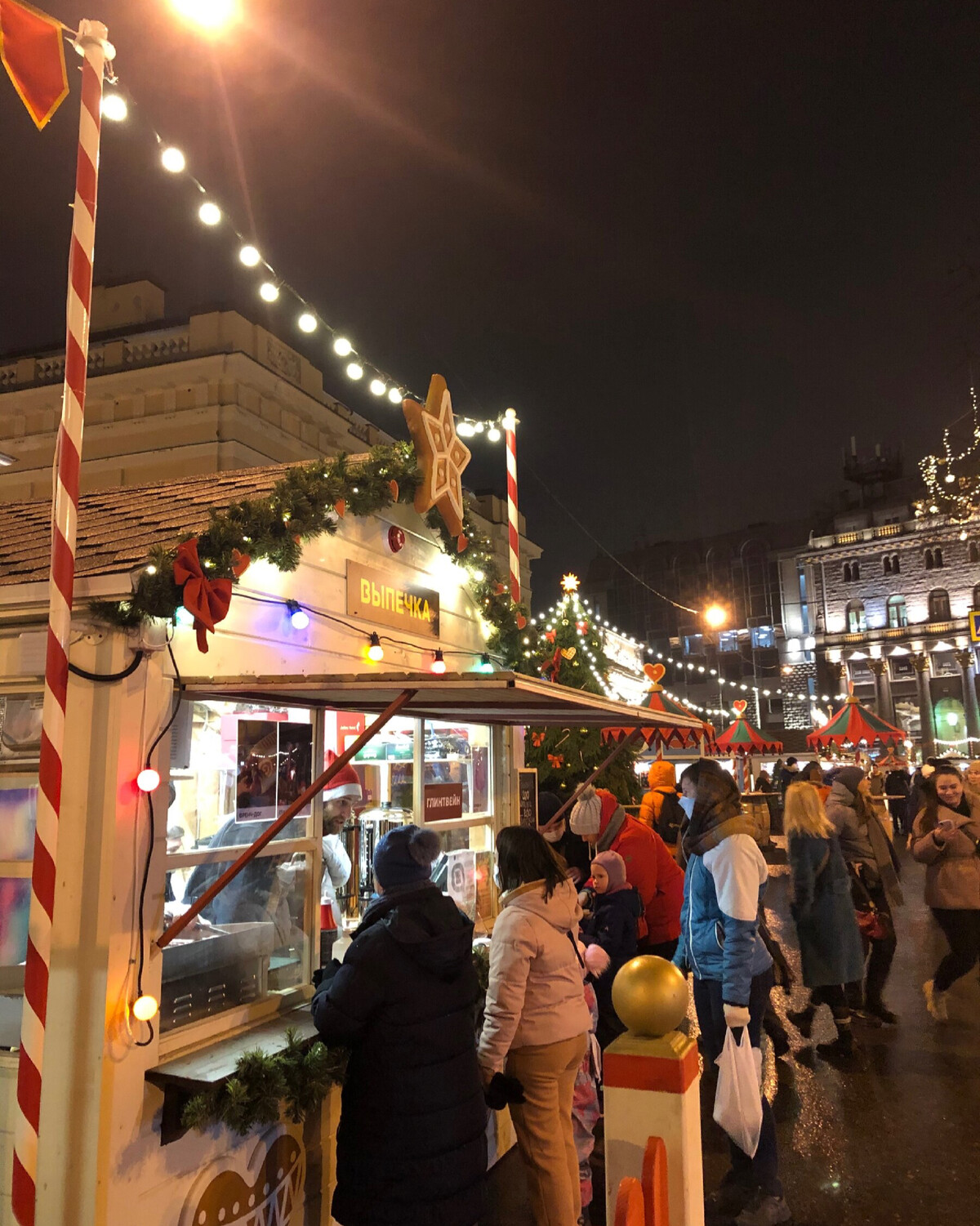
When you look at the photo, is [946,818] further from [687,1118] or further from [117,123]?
[117,123]

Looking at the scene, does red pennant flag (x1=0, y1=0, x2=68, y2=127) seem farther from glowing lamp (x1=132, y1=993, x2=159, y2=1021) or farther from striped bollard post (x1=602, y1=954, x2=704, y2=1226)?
striped bollard post (x1=602, y1=954, x2=704, y2=1226)

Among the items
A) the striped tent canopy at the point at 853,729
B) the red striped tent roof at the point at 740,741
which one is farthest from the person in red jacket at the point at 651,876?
the striped tent canopy at the point at 853,729

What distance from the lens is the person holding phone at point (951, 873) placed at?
6.84 meters

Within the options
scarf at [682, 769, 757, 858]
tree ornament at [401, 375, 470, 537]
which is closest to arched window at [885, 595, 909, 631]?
tree ornament at [401, 375, 470, 537]

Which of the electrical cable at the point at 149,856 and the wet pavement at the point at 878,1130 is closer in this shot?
the electrical cable at the point at 149,856

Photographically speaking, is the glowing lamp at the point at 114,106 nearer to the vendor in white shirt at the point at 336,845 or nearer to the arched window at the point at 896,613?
the vendor in white shirt at the point at 336,845

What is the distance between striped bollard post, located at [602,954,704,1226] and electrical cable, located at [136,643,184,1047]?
1858mm

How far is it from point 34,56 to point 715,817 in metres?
4.71

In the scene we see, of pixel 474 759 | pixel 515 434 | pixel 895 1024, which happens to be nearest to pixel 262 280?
pixel 515 434

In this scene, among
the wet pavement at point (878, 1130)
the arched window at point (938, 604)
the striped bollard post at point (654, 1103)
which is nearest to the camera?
the striped bollard post at point (654, 1103)

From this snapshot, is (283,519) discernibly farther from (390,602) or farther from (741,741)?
(741,741)

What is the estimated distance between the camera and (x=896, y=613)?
5659 centimetres

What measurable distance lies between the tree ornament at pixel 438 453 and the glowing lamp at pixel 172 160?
1.80 meters

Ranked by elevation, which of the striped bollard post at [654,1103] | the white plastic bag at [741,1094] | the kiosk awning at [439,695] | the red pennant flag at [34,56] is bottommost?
the white plastic bag at [741,1094]
